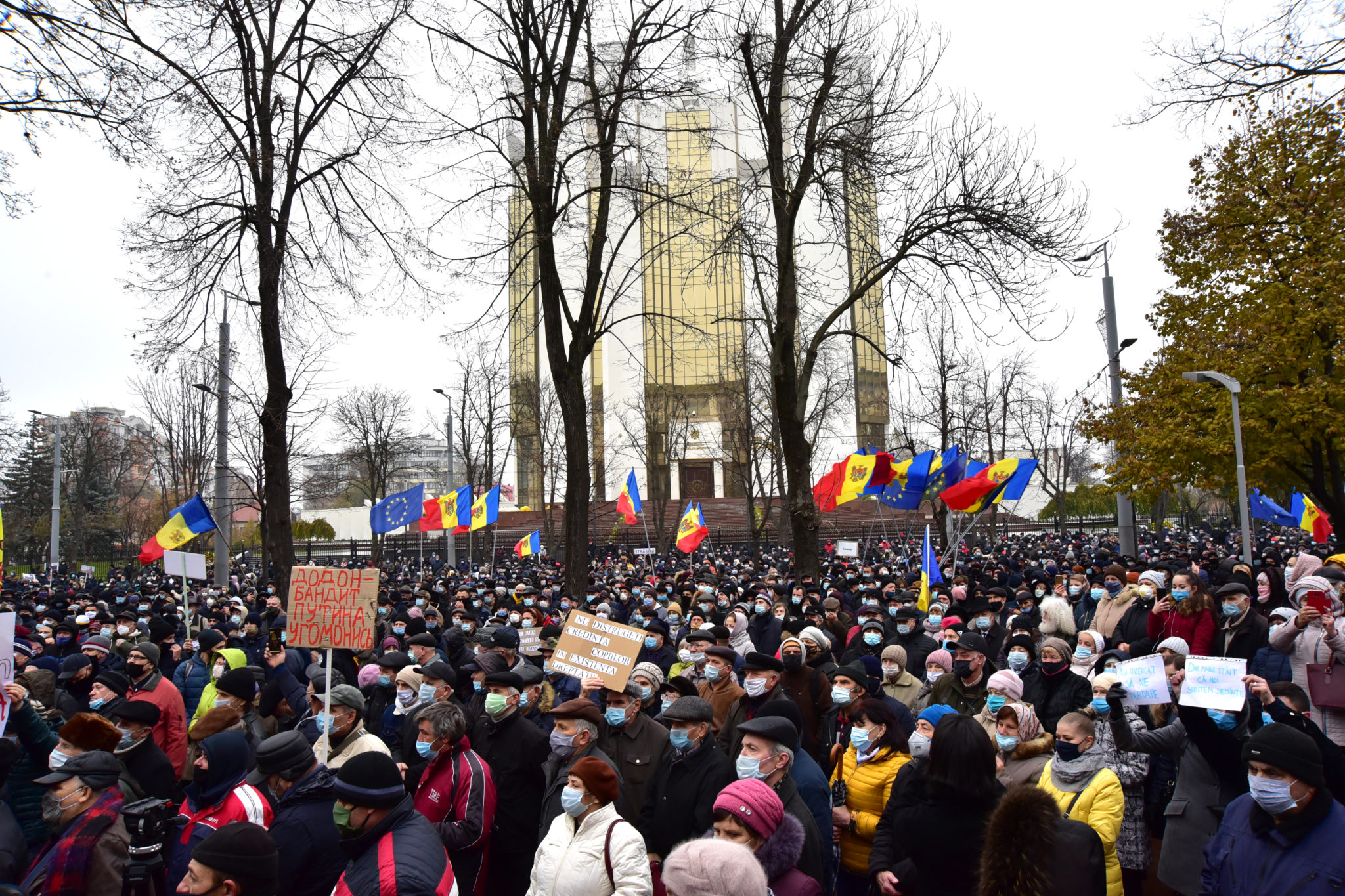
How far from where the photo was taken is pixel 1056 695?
6.33m

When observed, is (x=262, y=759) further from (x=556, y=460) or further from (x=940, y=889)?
(x=556, y=460)

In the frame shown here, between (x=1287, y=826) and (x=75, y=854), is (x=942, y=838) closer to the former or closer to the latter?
(x=1287, y=826)

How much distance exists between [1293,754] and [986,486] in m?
14.6

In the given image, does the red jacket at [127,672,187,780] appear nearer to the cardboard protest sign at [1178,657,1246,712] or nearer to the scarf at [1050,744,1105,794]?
the scarf at [1050,744,1105,794]

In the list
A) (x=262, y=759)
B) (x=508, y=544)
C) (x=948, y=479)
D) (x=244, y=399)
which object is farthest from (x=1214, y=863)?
(x=508, y=544)

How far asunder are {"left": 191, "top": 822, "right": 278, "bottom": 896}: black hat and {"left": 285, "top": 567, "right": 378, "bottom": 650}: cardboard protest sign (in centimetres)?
357

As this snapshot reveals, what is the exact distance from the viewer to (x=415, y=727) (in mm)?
5895

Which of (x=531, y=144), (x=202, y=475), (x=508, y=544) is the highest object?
(x=531, y=144)

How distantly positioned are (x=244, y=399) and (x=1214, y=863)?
28.6 m

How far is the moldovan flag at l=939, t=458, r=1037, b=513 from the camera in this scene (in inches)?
702

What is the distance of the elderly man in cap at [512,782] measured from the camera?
579 cm

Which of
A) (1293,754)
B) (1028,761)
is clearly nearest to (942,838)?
(1028,761)

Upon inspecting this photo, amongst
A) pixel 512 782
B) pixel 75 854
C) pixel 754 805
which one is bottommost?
pixel 512 782

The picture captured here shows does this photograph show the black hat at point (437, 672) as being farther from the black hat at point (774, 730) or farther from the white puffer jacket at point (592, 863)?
the black hat at point (774, 730)
